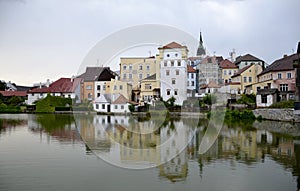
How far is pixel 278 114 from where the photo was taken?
83.7 feet

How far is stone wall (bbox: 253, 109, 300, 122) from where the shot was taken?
23883 mm

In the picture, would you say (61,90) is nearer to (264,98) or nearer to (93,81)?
(93,81)

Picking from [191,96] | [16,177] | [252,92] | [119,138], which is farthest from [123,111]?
[16,177]

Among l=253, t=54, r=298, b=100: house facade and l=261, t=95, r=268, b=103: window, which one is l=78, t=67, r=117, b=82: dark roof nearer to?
l=261, t=95, r=268, b=103: window

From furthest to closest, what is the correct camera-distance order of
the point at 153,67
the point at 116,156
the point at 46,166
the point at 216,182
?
the point at 153,67, the point at 116,156, the point at 46,166, the point at 216,182

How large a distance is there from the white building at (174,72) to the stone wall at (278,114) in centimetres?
1098

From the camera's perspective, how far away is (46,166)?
29.5ft

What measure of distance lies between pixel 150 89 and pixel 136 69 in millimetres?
6461

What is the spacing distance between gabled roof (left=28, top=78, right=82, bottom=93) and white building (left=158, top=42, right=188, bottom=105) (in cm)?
1382

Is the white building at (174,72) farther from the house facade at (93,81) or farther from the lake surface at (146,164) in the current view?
the lake surface at (146,164)

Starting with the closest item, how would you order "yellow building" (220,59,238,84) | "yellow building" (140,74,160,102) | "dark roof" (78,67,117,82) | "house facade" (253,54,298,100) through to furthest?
1. "house facade" (253,54,298,100)
2. "yellow building" (140,74,160,102)
3. "dark roof" (78,67,117,82)
4. "yellow building" (220,59,238,84)

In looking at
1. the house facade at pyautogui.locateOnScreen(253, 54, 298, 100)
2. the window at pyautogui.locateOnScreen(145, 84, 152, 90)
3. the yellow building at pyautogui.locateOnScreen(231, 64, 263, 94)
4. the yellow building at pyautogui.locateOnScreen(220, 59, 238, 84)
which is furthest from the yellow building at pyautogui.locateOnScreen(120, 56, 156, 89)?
the house facade at pyautogui.locateOnScreen(253, 54, 298, 100)

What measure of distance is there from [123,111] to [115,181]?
28.9 m

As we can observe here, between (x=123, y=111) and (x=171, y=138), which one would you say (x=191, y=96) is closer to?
(x=123, y=111)
